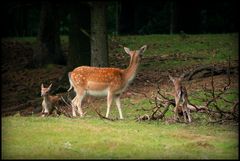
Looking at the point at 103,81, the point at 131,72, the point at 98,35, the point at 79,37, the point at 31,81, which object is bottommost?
the point at 31,81

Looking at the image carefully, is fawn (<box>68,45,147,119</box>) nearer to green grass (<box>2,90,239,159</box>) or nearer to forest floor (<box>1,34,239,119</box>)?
green grass (<box>2,90,239,159</box>)

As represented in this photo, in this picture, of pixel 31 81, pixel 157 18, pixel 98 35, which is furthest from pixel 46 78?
pixel 157 18

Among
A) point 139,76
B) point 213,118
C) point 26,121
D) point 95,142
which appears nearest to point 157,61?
point 139,76

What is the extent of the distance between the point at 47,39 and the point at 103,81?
386 inches

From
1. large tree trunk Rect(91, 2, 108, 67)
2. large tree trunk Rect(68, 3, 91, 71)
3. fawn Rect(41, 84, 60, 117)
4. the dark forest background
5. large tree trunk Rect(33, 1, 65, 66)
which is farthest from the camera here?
the dark forest background

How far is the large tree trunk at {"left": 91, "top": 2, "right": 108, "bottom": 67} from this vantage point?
63.2 ft

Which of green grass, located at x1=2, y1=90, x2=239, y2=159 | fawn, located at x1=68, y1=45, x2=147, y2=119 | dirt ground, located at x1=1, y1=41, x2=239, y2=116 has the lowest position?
dirt ground, located at x1=1, y1=41, x2=239, y2=116

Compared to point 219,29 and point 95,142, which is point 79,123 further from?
point 219,29

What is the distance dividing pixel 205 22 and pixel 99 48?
22314 mm

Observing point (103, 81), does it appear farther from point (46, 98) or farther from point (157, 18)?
point (157, 18)

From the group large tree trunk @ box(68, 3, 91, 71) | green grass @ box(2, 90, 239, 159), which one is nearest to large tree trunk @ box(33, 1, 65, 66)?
large tree trunk @ box(68, 3, 91, 71)

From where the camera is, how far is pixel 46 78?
22.9 metres

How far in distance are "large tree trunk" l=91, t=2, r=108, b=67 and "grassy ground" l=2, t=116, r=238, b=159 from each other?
5957 millimetres

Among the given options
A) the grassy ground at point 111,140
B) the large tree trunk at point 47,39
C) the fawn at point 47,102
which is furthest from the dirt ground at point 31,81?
the grassy ground at point 111,140
